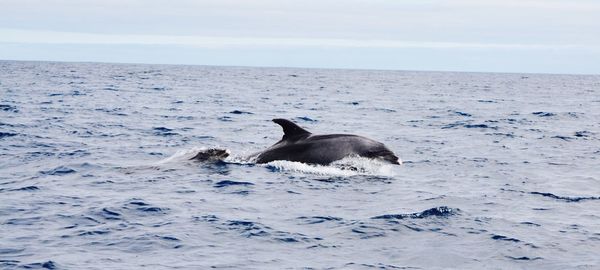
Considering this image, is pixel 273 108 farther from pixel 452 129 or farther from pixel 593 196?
pixel 593 196

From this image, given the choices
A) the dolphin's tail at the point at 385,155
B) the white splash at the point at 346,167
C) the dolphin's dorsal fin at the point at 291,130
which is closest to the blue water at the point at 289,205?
the white splash at the point at 346,167

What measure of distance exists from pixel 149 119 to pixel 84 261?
80.6 ft

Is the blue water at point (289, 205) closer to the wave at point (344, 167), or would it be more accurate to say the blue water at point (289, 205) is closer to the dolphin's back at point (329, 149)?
the wave at point (344, 167)

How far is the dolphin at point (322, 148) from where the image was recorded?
17.3 meters

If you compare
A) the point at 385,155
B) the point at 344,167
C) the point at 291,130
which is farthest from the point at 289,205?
the point at 291,130

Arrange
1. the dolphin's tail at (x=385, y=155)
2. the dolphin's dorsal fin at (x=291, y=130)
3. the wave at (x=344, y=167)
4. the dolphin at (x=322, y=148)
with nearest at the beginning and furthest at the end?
the wave at (x=344, y=167) → the dolphin's tail at (x=385, y=155) → the dolphin at (x=322, y=148) → the dolphin's dorsal fin at (x=291, y=130)

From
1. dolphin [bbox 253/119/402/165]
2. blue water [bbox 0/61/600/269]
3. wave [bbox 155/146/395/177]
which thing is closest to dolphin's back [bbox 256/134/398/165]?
dolphin [bbox 253/119/402/165]

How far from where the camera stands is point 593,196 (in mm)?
15117

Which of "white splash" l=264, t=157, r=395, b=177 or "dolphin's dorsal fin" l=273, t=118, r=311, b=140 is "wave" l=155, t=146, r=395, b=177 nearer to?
"white splash" l=264, t=157, r=395, b=177

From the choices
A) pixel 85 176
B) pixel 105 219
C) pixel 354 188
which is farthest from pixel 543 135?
pixel 105 219

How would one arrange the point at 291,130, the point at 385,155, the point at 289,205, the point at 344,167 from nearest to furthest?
the point at 289,205 < the point at 344,167 < the point at 385,155 < the point at 291,130

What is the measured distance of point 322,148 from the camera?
57.3 ft

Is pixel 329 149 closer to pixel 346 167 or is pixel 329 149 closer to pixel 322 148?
pixel 322 148

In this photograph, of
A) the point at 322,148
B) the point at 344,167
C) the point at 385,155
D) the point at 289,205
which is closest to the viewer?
the point at 289,205
